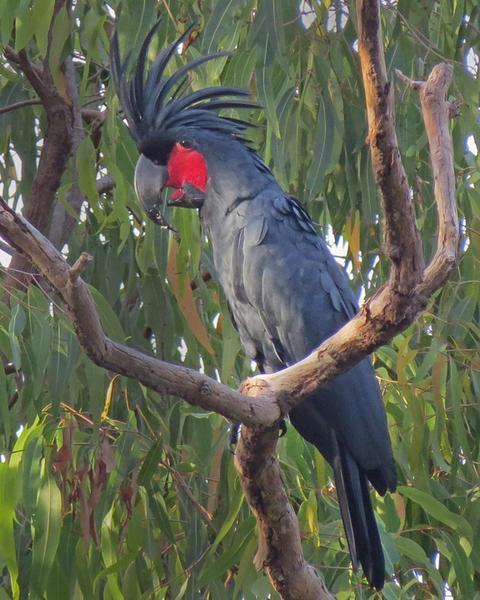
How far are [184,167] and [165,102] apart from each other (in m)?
0.17

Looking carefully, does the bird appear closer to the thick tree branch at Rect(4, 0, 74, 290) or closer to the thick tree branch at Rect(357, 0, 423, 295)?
the thick tree branch at Rect(4, 0, 74, 290)

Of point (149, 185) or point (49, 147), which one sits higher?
point (49, 147)

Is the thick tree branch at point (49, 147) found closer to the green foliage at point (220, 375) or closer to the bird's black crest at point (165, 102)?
the green foliage at point (220, 375)

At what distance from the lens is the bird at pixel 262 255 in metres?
2.12

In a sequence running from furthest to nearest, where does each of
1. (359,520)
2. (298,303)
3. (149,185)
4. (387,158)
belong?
(149,185)
(298,303)
(359,520)
(387,158)

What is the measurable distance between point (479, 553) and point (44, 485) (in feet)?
3.03

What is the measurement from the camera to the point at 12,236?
4.66 feet

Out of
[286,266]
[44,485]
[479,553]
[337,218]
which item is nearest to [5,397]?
[44,485]

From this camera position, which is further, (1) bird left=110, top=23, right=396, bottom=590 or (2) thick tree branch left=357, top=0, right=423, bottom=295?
(1) bird left=110, top=23, right=396, bottom=590

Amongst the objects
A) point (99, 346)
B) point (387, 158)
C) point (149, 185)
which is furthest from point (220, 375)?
point (387, 158)

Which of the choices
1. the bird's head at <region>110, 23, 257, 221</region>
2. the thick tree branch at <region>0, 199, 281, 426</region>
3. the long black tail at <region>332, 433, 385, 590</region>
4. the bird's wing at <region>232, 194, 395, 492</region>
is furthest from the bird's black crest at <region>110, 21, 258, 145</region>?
the thick tree branch at <region>0, 199, 281, 426</region>

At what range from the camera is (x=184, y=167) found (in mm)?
2414

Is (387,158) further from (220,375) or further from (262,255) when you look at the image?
(220,375)

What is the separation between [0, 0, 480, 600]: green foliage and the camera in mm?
2184
